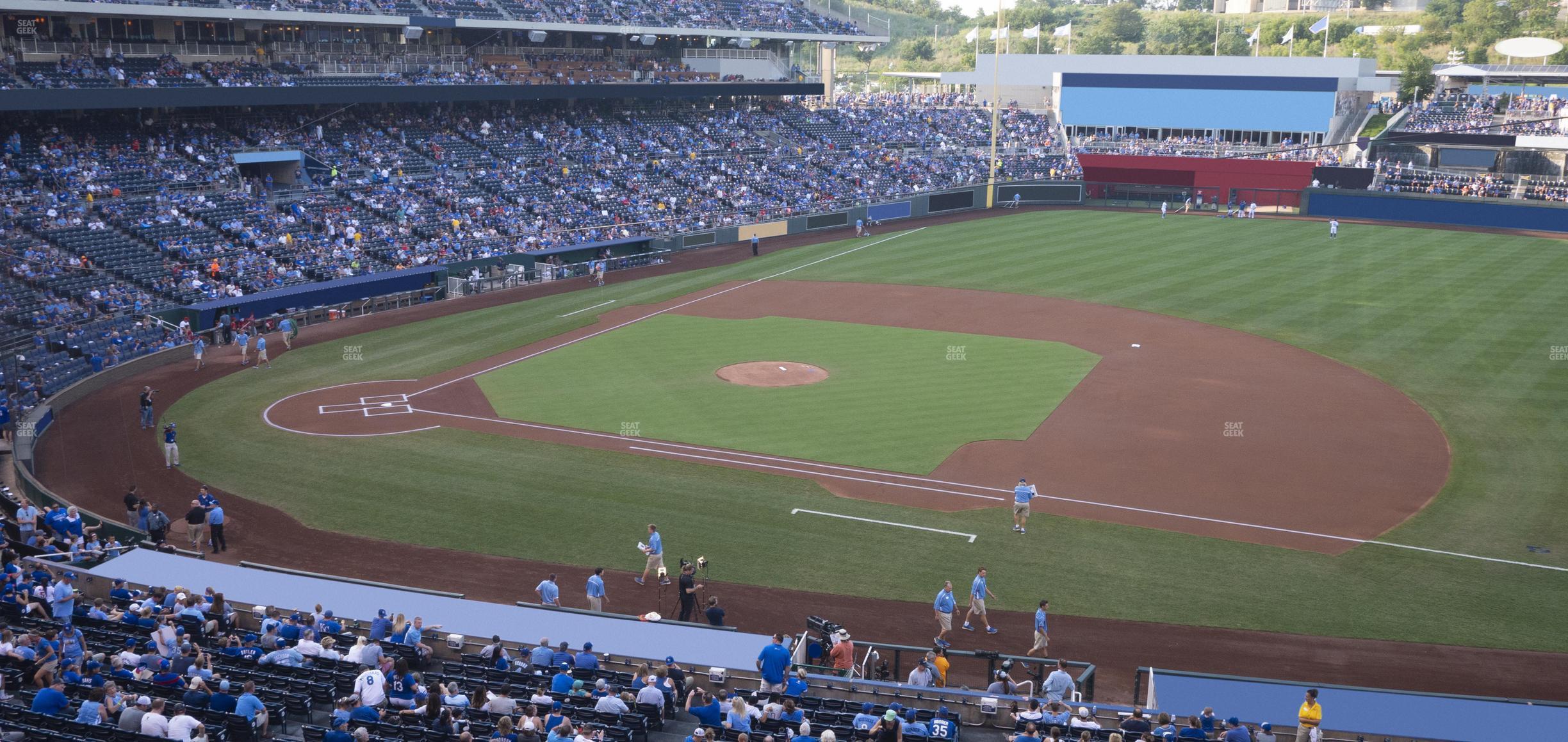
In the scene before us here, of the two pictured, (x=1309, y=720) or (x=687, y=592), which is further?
(x=687, y=592)

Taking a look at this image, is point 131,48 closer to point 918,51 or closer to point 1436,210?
point 1436,210

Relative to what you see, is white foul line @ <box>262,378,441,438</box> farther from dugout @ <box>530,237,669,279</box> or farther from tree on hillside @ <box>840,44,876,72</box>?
tree on hillside @ <box>840,44,876,72</box>

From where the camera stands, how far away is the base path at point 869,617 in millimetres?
17688

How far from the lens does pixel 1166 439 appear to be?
28375 mm

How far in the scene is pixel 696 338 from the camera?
130 ft

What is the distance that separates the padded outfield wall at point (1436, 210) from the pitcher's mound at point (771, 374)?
154ft

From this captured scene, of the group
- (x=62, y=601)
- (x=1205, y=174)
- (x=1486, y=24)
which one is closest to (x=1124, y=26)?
(x=1486, y=24)

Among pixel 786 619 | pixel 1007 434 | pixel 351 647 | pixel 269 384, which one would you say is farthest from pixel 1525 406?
pixel 269 384

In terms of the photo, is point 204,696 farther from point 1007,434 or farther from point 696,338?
point 696,338

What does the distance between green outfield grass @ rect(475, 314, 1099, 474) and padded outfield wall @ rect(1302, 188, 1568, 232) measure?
39.5 metres

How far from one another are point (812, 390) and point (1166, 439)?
9.88 metres

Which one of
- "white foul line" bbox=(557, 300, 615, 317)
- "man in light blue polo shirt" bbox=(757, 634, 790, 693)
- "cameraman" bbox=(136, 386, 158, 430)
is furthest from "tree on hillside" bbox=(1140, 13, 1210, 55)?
"man in light blue polo shirt" bbox=(757, 634, 790, 693)

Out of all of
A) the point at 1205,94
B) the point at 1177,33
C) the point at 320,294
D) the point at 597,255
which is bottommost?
the point at 320,294

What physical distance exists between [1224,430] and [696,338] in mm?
17730
